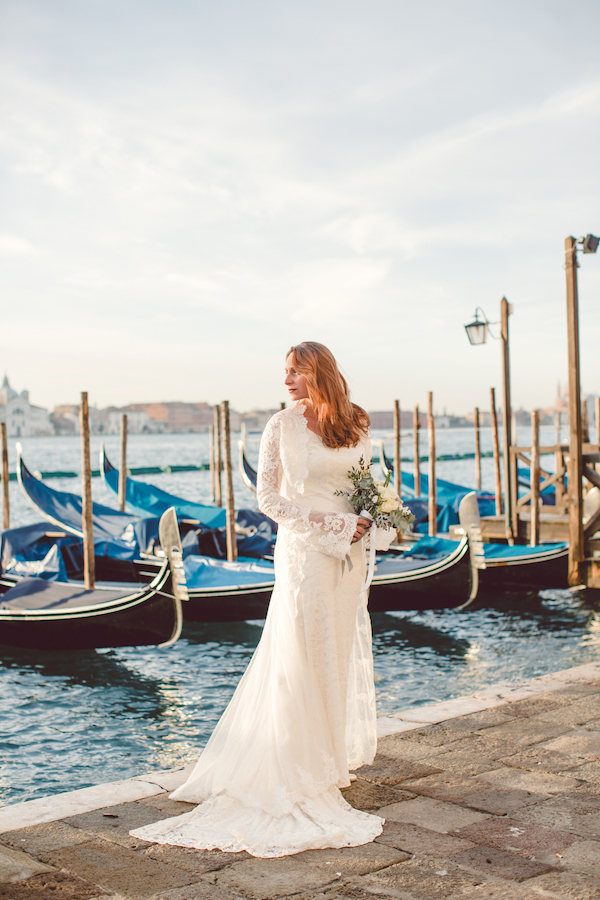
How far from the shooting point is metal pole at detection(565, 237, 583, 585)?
6941mm

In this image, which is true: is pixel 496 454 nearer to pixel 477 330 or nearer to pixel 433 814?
pixel 477 330

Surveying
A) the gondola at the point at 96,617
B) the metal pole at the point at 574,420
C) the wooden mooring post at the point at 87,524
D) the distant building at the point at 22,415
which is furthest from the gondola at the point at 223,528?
the distant building at the point at 22,415

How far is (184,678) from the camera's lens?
6535 mm

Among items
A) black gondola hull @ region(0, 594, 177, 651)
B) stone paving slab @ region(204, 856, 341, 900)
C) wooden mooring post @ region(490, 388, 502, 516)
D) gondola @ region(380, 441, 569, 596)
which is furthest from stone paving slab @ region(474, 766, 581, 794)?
wooden mooring post @ region(490, 388, 502, 516)

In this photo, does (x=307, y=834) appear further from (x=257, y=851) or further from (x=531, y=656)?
(x=531, y=656)

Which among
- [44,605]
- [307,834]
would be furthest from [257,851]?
[44,605]

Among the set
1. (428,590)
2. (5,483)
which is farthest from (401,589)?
(5,483)

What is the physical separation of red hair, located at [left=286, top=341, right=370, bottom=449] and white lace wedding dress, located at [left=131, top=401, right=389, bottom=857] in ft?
0.13

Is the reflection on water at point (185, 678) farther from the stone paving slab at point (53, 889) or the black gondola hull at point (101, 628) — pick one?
the stone paving slab at point (53, 889)

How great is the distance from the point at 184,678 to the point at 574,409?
3.97m

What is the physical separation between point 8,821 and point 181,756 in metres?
2.40

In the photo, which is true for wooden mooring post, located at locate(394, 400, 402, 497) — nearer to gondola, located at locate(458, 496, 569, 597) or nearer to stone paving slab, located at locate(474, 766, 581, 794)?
gondola, located at locate(458, 496, 569, 597)

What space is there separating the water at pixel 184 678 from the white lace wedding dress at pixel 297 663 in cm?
203

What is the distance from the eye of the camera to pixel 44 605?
6.68 meters
